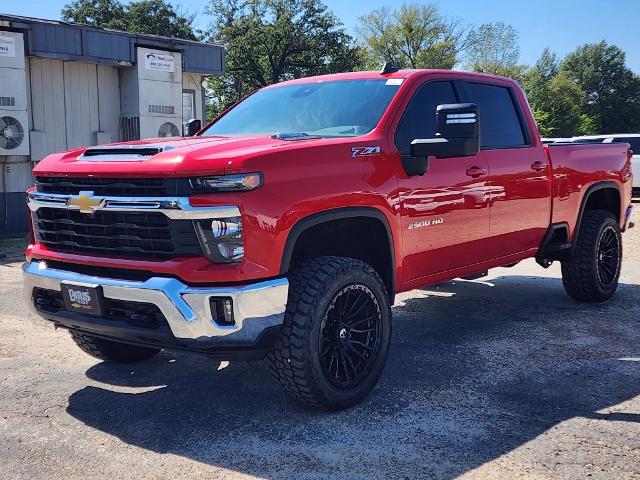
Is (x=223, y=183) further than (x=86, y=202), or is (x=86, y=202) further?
(x=86, y=202)

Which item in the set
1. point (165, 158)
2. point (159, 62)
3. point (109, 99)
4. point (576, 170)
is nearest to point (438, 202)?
point (165, 158)

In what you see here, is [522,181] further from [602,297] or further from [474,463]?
[474,463]

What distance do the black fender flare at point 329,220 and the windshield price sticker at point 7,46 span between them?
9.49m

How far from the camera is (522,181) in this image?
214 inches

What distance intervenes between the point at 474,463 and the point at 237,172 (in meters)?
1.80

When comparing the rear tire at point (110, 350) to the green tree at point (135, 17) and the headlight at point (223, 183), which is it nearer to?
the headlight at point (223, 183)

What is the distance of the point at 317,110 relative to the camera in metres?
4.80

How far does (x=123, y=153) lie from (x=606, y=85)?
6572cm

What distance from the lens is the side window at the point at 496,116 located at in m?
5.38

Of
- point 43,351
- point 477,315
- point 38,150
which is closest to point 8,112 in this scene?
point 38,150

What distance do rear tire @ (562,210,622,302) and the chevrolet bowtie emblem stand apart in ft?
14.7

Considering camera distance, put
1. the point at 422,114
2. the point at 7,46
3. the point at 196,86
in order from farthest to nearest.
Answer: the point at 196,86 → the point at 7,46 → the point at 422,114

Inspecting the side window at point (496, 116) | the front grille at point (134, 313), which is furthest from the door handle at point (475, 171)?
the front grille at point (134, 313)

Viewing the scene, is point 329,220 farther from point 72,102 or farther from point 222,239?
point 72,102
